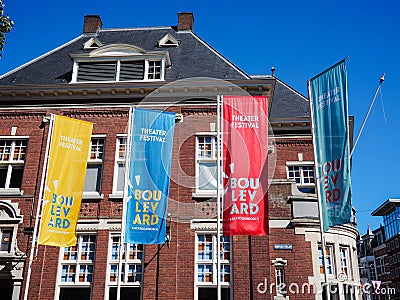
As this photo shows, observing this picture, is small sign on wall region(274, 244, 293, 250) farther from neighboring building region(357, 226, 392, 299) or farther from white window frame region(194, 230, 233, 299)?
neighboring building region(357, 226, 392, 299)

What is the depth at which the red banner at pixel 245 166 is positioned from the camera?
45.6 feet

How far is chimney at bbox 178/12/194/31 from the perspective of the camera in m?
24.5

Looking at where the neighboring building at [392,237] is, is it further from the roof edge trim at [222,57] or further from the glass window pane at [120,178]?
the glass window pane at [120,178]

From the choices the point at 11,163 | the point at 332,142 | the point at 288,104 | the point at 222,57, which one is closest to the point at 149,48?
the point at 222,57

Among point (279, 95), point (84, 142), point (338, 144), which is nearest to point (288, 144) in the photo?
point (279, 95)

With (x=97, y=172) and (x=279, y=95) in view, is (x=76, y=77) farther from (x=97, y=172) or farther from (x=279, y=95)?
(x=279, y=95)

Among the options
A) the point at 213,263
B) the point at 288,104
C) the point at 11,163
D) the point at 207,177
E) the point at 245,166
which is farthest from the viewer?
the point at 288,104

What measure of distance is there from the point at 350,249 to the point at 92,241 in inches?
424

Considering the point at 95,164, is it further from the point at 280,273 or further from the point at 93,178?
the point at 280,273

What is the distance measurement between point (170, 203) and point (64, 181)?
4.22m

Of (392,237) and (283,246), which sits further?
(392,237)

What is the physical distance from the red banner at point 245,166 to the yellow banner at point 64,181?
18.9ft

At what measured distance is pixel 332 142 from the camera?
12.7 m

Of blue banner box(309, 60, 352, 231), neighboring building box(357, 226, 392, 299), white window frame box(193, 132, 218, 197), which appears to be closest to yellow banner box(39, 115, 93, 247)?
Answer: white window frame box(193, 132, 218, 197)
